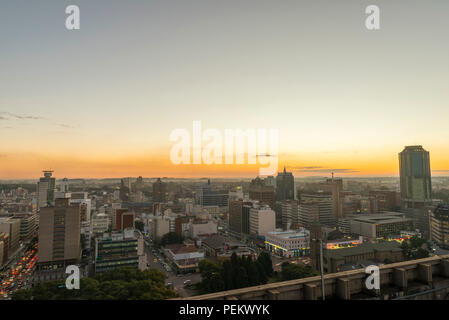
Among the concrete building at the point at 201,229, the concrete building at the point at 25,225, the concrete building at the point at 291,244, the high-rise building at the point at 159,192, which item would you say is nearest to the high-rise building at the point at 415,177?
the concrete building at the point at 291,244

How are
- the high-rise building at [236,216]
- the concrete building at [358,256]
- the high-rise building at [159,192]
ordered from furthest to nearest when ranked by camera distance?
1. the high-rise building at [159,192]
2. the high-rise building at [236,216]
3. the concrete building at [358,256]

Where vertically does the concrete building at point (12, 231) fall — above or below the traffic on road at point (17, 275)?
above

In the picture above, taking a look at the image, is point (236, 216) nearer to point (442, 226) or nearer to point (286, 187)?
point (442, 226)

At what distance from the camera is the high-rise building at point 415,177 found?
41.4 metres

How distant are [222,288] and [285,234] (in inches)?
531

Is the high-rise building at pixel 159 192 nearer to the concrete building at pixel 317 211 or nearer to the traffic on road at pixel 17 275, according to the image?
the concrete building at pixel 317 211

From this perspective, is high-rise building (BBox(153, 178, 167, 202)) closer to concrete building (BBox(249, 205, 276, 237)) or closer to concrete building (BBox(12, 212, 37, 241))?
concrete building (BBox(12, 212, 37, 241))

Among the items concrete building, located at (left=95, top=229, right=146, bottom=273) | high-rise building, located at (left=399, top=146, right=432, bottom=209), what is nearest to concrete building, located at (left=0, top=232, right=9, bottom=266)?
concrete building, located at (left=95, top=229, right=146, bottom=273)

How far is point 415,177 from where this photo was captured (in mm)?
42688

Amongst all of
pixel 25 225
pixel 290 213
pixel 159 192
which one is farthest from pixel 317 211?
pixel 159 192

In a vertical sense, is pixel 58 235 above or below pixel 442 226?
above

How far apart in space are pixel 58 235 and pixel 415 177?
4713 cm

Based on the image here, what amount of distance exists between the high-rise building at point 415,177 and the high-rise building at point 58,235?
4311 centimetres

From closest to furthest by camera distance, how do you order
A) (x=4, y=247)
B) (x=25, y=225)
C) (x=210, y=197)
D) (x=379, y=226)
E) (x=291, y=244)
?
(x=4, y=247), (x=291, y=244), (x=379, y=226), (x=25, y=225), (x=210, y=197)
